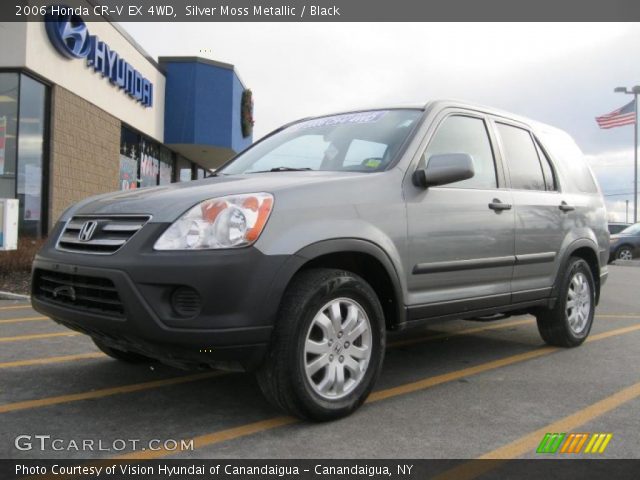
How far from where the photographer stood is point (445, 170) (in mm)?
3510

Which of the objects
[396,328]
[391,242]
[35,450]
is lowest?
[35,450]

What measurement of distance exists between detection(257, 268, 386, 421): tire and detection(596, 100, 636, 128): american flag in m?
26.2

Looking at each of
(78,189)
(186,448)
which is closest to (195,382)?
(186,448)

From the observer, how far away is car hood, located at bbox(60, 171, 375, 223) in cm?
294

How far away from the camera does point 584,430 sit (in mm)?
3070

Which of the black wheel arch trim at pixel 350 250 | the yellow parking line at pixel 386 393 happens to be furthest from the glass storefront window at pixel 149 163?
the black wheel arch trim at pixel 350 250

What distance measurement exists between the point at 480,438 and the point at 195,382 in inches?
73.4

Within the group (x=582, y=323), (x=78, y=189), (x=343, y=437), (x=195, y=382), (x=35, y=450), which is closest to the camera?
(x=35, y=450)

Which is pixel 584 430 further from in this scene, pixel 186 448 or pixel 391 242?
pixel 186 448

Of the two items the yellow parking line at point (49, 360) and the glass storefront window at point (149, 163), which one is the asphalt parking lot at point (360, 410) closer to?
the yellow parking line at point (49, 360)

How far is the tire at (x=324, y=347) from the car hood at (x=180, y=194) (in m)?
0.52

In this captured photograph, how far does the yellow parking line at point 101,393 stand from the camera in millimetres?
3328

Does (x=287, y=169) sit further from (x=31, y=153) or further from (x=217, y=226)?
(x=31, y=153)

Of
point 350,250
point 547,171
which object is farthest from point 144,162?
point 350,250
